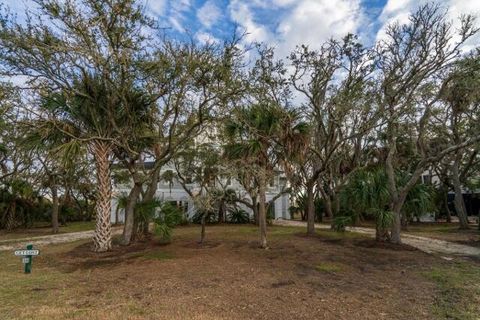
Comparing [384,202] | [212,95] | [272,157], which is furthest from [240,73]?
[384,202]

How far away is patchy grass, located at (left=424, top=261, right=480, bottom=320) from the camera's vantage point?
5.63 meters

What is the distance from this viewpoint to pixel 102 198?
1204cm

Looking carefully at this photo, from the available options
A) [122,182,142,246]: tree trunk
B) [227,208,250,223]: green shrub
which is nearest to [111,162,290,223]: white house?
[227,208,250,223]: green shrub

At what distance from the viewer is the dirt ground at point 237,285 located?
18.4 feet

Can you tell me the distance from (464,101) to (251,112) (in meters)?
11.3

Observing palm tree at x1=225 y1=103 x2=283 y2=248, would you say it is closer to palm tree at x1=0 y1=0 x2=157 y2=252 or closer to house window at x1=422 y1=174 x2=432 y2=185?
palm tree at x1=0 y1=0 x2=157 y2=252

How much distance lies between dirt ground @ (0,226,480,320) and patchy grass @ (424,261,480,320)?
0.02m

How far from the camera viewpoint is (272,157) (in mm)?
13039

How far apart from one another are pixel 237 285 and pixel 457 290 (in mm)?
4060

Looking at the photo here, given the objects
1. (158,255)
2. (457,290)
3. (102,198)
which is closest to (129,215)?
(102,198)

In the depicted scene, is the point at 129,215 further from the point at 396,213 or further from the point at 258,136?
the point at 396,213

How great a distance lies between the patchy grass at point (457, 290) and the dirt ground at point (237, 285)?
0.02 meters

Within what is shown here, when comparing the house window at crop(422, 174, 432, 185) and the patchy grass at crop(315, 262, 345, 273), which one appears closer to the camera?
the patchy grass at crop(315, 262, 345, 273)

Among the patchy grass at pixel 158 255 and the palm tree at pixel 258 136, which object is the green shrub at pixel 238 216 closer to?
the palm tree at pixel 258 136
